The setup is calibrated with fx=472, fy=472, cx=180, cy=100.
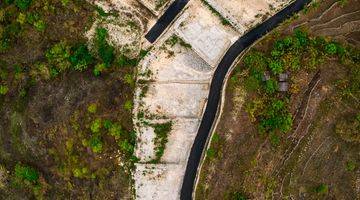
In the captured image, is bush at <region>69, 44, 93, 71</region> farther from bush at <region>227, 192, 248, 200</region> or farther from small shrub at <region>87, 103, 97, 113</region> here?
bush at <region>227, 192, 248, 200</region>

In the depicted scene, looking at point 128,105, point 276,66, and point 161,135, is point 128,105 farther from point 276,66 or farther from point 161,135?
point 276,66

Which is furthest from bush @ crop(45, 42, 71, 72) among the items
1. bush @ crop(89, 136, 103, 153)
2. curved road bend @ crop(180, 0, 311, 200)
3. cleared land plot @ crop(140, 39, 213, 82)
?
curved road bend @ crop(180, 0, 311, 200)

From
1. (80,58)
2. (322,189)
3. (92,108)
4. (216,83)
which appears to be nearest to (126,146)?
(92,108)

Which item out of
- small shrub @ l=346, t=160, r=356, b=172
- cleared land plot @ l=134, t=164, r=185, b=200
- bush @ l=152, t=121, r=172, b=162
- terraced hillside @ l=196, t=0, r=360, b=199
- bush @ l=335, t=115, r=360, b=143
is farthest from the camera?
cleared land plot @ l=134, t=164, r=185, b=200

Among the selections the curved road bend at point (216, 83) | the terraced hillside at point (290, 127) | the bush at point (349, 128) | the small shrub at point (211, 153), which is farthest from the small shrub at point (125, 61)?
the bush at point (349, 128)

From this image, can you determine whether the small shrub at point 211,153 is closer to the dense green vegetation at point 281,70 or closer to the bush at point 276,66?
the dense green vegetation at point 281,70

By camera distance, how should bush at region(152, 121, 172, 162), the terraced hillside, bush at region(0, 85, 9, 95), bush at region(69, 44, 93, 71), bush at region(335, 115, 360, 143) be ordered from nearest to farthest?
bush at region(335, 115, 360, 143)
the terraced hillside
bush at region(69, 44, 93, 71)
bush at region(152, 121, 172, 162)
bush at region(0, 85, 9, 95)
